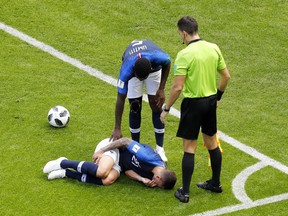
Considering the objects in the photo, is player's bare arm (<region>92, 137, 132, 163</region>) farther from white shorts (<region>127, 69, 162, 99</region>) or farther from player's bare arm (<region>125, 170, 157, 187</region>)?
white shorts (<region>127, 69, 162, 99</region>)

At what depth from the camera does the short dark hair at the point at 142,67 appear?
35.0 ft

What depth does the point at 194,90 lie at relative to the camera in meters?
10.0

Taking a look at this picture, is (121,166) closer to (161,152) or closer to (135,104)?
(161,152)

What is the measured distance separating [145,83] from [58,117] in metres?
1.69

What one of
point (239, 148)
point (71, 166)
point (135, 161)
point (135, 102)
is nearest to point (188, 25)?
point (135, 102)

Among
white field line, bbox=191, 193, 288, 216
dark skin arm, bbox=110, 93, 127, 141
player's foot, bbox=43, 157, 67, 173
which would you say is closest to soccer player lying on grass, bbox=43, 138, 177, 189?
player's foot, bbox=43, 157, 67, 173

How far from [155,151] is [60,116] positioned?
6.21 ft

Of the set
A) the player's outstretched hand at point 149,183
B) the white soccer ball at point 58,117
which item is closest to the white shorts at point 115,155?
the player's outstretched hand at point 149,183

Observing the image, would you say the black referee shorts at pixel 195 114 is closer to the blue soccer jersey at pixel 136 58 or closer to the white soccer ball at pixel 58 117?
the blue soccer jersey at pixel 136 58

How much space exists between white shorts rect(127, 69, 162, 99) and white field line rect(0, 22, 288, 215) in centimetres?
160

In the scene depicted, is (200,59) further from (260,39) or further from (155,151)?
(260,39)

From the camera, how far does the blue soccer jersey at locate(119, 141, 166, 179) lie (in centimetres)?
1077

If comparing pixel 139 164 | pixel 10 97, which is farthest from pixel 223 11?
pixel 139 164

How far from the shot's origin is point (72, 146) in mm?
11906
